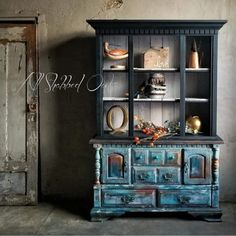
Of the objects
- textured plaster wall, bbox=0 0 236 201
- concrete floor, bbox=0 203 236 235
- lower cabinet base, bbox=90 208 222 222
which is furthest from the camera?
textured plaster wall, bbox=0 0 236 201

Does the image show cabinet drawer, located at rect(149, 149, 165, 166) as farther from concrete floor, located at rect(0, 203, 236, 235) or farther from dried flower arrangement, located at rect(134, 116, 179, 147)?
concrete floor, located at rect(0, 203, 236, 235)

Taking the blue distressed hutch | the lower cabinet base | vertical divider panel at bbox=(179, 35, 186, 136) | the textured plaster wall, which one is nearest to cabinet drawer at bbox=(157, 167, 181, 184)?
the blue distressed hutch

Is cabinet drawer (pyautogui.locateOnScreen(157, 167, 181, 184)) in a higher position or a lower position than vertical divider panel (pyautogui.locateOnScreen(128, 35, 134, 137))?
lower

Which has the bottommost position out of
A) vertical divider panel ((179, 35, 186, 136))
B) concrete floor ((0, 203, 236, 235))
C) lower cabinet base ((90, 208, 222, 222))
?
concrete floor ((0, 203, 236, 235))

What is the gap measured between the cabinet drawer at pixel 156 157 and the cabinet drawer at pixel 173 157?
0.04 metres

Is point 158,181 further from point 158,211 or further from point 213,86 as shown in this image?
point 213,86

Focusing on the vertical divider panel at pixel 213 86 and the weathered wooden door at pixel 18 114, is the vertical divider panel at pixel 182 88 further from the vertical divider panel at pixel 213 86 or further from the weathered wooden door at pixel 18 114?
the weathered wooden door at pixel 18 114

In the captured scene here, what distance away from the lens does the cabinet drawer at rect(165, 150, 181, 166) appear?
12.8 ft

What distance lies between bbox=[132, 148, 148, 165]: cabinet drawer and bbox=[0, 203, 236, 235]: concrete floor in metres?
0.60

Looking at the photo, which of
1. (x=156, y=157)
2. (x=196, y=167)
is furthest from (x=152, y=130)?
(x=196, y=167)

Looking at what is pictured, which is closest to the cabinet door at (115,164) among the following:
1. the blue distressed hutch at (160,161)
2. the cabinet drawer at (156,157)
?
the blue distressed hutch at (160,161)

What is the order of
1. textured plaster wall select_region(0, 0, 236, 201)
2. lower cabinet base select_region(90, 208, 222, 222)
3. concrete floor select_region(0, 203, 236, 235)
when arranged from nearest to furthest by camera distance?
concrete floor select_region(0, 203, 236, 235), lower cabinet base select_region(90, 208, 222, 222), textured plaster wall select_region(0, 0, 236, 201)

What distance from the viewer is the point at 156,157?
12.8 ft

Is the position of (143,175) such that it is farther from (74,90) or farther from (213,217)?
(74,90)
